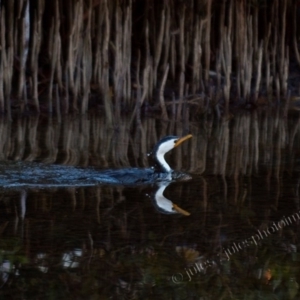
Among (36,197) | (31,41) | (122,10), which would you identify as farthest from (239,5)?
(36,197)

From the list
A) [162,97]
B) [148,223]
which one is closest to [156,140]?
[162,97]

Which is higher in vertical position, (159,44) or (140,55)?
(159,44)

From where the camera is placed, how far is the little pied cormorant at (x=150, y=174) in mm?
8742

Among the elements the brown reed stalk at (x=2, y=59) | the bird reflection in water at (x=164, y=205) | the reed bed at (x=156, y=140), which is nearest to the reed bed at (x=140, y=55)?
the brown reed stalk at (x=2, y=59)

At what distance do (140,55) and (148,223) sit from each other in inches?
317

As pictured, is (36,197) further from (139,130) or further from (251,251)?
(139,130)

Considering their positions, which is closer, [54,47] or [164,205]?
[164,205]

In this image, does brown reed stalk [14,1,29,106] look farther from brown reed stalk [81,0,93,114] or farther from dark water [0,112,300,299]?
dark water [0,112,300,299]

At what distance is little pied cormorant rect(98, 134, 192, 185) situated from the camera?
8742mm

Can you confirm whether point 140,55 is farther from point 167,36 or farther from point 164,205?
point 164,205

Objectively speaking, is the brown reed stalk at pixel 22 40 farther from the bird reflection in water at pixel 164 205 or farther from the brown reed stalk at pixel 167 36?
the bird reflection in water at pixel 164 205

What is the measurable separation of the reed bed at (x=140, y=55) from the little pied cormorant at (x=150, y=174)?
4.02 meters

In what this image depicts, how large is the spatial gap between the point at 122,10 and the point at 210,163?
4826 mm

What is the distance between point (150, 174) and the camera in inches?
352
